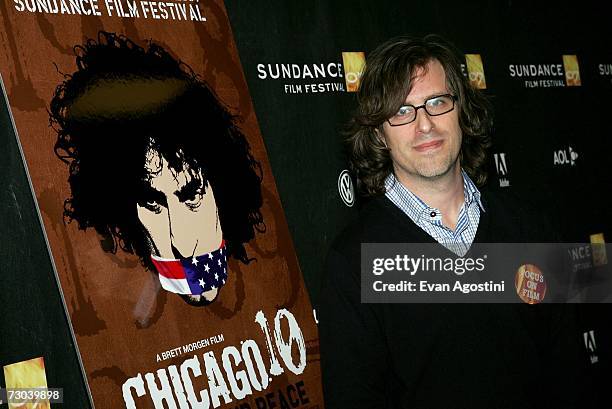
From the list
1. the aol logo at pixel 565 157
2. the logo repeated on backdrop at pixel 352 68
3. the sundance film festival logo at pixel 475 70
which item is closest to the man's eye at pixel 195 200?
the logo repeated on backdrop at pixel 352 68

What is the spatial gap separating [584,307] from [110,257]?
2.28 meters

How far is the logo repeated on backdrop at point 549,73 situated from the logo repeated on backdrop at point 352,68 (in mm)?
870

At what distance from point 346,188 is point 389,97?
61 centimetres

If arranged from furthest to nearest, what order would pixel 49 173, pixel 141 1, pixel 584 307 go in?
pixel 584 307 < pixel 141 1 < pixel 49 173

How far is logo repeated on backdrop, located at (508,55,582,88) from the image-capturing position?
11.0 ft

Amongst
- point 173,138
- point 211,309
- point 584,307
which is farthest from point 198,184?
point 584,307

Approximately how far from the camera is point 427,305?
196 centimetres

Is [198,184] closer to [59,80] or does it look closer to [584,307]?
[59,80]

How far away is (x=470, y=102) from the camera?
2.26 metres

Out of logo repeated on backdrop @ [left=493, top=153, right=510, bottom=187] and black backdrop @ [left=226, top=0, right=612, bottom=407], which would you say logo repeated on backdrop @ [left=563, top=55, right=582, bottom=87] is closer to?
black backdrop @ [left=226, top=0, right=612, bottom=407]

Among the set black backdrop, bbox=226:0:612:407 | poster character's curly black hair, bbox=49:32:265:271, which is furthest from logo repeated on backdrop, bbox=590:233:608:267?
poster character's curly black hair, bbox=49:32:265:271

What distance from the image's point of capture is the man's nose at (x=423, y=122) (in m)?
2.08

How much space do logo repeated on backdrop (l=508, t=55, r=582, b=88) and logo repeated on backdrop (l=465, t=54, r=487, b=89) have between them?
0.18 metres

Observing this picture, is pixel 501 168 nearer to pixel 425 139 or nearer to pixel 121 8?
pixel 425 139
